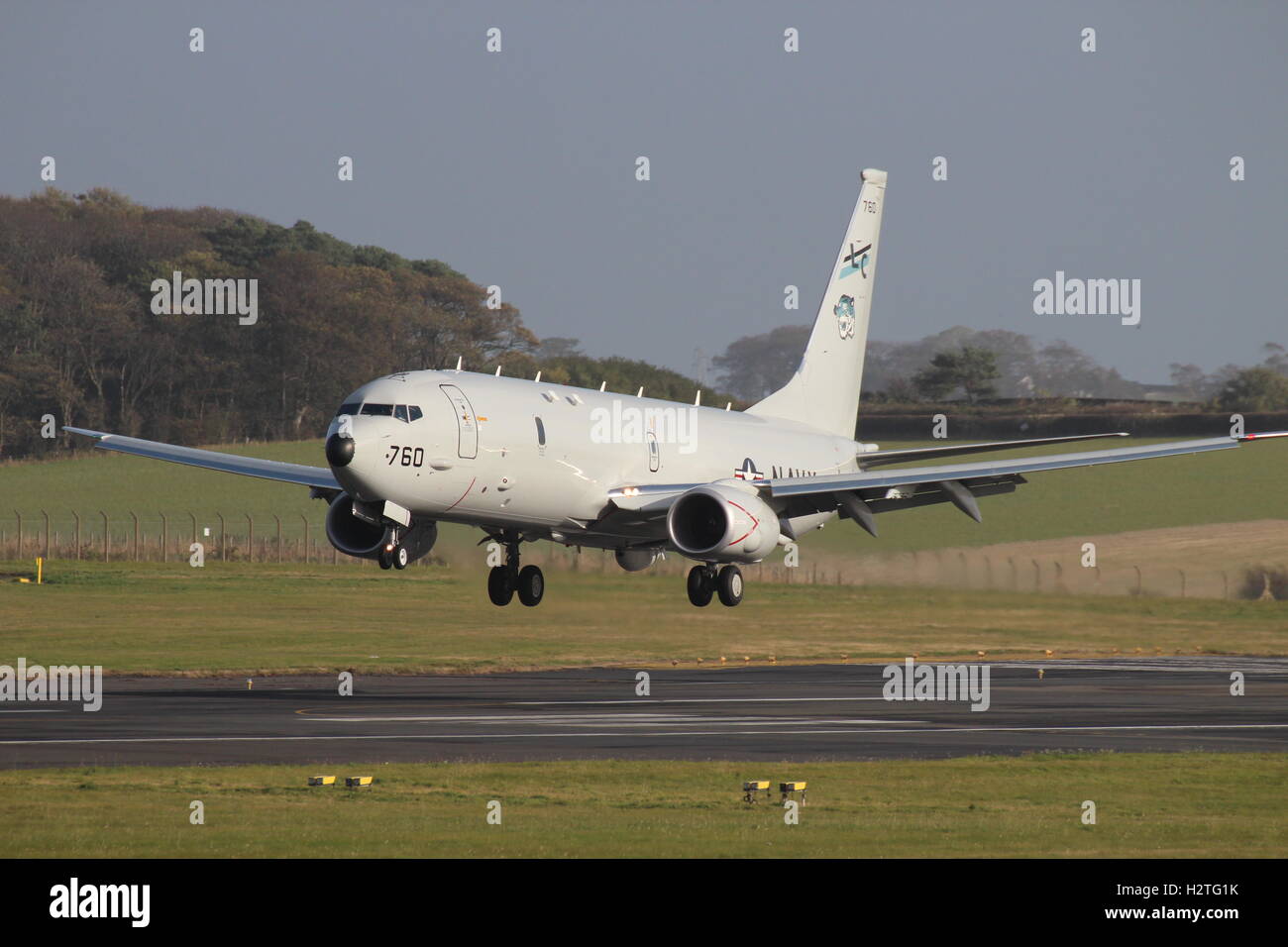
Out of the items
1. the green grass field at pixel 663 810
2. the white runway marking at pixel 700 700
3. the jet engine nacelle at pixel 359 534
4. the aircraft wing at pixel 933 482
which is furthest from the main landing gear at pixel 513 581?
the white runway marking at pixel 700 700

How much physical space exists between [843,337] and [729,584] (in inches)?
659

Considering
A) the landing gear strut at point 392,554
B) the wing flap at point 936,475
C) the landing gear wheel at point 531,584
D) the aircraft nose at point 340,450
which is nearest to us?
the aircraft nose at point 340,450

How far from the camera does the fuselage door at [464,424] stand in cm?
3947

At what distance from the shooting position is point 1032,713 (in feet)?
184

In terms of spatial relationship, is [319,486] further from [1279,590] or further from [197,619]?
[1279,590]

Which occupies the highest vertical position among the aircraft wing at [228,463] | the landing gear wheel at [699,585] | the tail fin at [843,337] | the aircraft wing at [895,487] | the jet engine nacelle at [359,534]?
the tail fin at [843,337]

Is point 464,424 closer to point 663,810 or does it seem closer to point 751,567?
point 663,810

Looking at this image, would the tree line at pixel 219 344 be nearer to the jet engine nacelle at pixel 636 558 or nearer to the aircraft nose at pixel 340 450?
the jet engine nacelle at pixel 636 558

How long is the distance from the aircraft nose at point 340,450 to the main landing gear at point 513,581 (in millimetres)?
9526

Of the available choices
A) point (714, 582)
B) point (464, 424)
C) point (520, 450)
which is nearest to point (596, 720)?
point (714, 582)

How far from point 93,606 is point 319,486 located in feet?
135

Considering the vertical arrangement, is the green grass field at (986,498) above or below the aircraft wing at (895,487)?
above

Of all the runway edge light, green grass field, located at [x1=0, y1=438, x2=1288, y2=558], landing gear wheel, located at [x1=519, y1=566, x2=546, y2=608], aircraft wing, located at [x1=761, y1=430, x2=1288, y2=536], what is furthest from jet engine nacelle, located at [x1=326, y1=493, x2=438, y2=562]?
green grass field, located at [x1=0, y1=438, x2=1288, y2=558]
